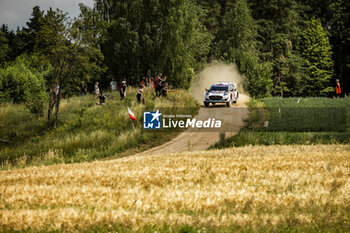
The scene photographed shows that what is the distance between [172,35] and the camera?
1711 inches

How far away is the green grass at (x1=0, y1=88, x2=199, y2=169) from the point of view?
2467 cm

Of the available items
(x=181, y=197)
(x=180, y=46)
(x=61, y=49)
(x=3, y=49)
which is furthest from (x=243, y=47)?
(x=181, y=197)

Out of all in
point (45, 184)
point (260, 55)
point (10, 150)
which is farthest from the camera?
point (260, 55)

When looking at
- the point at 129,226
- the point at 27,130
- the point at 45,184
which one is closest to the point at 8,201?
the point at 45,184

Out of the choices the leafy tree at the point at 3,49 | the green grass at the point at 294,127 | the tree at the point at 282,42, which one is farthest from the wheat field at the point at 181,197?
the leafy tree at the point at 3,49

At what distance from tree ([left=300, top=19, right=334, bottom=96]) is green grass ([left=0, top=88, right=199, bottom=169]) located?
38.0 m

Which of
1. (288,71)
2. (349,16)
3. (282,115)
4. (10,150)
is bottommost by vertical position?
(10,150)

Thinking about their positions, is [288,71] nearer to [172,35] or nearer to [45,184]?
[172,35]

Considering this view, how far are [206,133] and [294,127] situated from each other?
5710 mm

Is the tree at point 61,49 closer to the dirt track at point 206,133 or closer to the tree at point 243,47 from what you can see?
the dirt track at point 206,133

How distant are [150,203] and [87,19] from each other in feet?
95.7

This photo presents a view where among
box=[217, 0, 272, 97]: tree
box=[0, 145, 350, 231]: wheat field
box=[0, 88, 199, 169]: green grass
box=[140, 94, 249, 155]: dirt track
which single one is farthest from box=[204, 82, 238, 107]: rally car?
box=[0, 145, 350, 231]: wheat field

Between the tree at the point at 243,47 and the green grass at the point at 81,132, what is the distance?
20.4 metres

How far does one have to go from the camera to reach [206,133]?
29.0 metres
